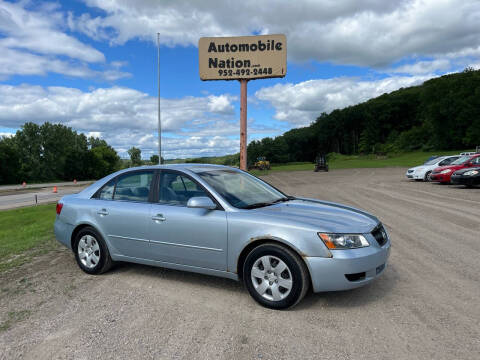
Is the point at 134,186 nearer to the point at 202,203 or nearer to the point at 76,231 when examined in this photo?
the point at 76,231

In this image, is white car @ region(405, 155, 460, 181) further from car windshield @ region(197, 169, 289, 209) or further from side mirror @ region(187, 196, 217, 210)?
side mirror @ region(187, 196, 217, 210)

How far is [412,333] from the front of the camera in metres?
3.21

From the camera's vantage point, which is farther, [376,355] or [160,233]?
[160,233]

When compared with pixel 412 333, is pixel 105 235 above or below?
above

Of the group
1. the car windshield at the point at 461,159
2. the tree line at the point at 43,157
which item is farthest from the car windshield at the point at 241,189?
the tree line at the point at 43,157

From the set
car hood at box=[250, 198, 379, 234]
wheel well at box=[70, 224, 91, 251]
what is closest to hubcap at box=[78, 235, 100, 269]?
wheel well at box=[70, 224, 91, 251]

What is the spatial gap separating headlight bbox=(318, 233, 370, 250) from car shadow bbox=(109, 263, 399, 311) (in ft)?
2.32

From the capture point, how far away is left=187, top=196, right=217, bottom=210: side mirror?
157 inches

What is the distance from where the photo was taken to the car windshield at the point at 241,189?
4.31 metres

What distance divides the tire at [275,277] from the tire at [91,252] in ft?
7.19

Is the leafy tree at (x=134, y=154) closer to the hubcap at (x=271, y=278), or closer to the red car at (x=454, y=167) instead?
the red car at (x=454, y=167)

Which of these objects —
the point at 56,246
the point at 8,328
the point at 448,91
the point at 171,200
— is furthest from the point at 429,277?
the point at 448,91

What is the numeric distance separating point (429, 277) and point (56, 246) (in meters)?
6.35

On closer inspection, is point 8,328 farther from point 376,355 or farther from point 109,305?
point 376,355
